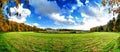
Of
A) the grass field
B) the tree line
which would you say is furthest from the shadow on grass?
the tree line

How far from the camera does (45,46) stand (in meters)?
11.0

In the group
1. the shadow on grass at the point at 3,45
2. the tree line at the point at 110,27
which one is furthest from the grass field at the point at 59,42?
the tree line at the point at 110,27

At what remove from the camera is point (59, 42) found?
36.1 ft

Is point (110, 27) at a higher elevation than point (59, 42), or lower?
higher

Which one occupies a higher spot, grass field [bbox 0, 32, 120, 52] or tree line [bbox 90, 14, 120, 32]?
tree line [bbox 90, 14, 120, 32]

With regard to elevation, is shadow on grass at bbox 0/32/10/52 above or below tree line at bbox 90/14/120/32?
below

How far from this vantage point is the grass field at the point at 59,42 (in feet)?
35.6

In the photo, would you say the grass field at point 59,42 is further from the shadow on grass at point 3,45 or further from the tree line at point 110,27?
the tree line at point 110,27

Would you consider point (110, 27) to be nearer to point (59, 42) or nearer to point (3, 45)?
point (59, 42)

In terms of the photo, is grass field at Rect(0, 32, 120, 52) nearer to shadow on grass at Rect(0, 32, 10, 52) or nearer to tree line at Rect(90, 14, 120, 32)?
shadow on grass at Rect(0, 32, 10, 52)

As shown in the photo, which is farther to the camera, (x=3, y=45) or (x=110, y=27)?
(x=110, y=27)

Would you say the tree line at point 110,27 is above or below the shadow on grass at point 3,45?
above

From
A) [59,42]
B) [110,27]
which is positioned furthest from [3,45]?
[110,27]

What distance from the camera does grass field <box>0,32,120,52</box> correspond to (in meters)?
10.8
